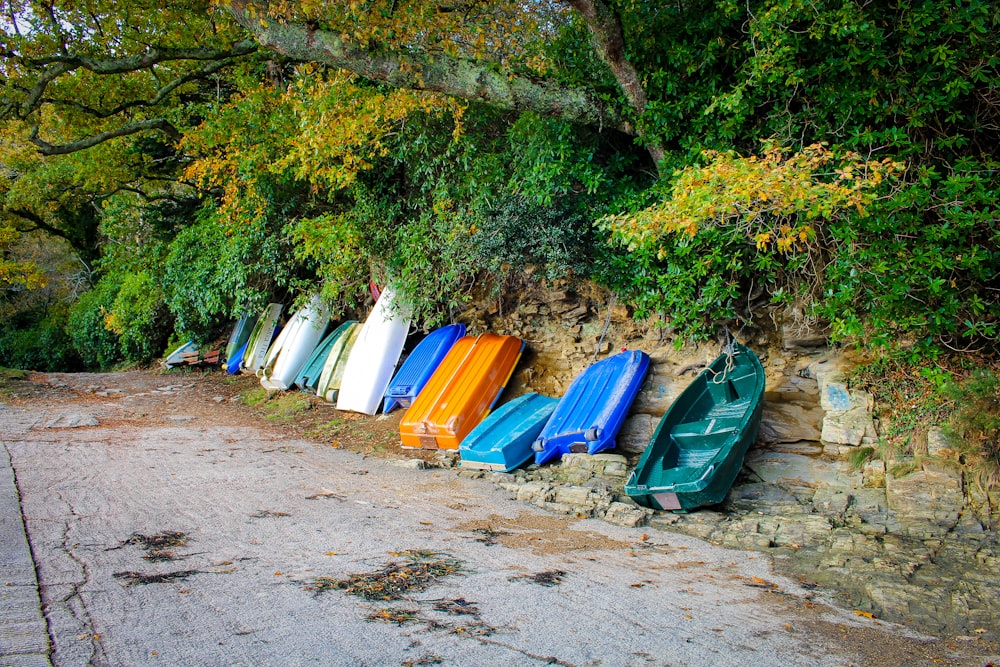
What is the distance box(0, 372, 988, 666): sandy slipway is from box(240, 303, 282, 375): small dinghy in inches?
290

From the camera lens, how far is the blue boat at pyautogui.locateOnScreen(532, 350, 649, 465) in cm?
766

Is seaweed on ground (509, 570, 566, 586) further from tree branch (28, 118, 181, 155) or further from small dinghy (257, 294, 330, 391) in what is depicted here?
tree branch (28, 118, 181, 155)

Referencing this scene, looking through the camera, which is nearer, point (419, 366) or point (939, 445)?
point (939, 445)

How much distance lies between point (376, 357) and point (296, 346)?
9.48ft

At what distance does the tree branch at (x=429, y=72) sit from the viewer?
23.0 feet

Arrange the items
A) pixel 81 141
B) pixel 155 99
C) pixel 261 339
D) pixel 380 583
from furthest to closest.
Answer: pixel 261 339 → pixel 155 99 → pixel 81 141 → pixel 380 583

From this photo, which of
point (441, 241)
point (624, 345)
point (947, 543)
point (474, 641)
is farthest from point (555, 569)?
point (441, 241)

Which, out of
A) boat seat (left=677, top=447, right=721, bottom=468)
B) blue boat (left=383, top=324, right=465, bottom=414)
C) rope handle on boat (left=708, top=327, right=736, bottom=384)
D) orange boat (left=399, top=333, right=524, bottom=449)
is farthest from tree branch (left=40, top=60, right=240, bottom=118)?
boat seat (left=677, top=447, right=721, bottom=468)

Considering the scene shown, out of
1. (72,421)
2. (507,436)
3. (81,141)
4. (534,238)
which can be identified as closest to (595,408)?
(507,436)

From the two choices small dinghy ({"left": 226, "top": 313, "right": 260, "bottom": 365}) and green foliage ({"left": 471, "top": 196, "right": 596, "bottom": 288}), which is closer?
green foliage ({"left": 471, "top": 196, "right": 596, "bottom": 288})

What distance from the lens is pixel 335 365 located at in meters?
11.8

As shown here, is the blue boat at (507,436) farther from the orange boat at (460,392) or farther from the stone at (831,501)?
the stone at (831,501)

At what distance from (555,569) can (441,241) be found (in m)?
5.69

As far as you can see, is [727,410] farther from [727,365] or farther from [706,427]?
[727,365]
